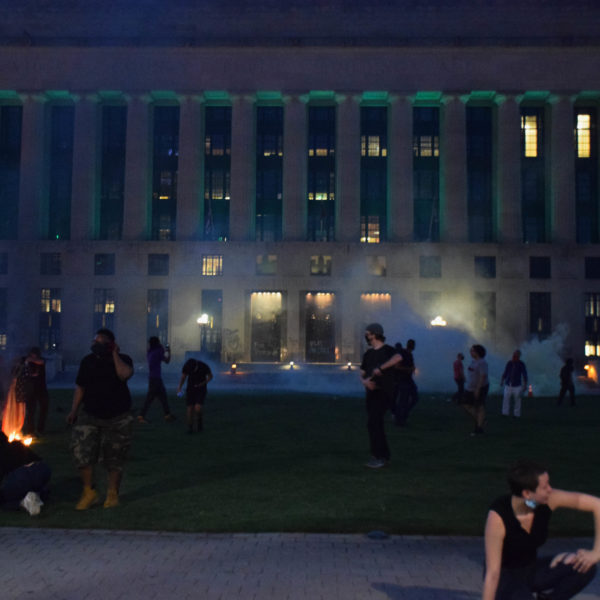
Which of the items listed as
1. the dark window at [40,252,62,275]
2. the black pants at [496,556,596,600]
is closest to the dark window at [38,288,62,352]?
the dark window at [40,252,62,275]

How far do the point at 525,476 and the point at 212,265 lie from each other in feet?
142

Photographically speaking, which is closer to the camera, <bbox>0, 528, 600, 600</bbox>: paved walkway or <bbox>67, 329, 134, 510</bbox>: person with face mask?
<bbox>0, 528, 600, 600</bbox>: paved walkway

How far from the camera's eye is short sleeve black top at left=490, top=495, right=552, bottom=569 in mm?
4078

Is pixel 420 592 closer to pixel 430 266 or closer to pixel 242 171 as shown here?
pixel 430 266

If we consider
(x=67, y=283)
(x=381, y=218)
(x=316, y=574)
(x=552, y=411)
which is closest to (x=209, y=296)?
(x=67, y=283)

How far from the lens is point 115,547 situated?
21.7 ft

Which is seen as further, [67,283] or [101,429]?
[67,283]

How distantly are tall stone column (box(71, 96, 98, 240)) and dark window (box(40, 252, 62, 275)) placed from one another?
5.96 ft

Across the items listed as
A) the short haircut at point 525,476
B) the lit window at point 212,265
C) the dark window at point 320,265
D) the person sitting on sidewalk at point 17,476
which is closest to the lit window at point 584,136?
the dark window at point 320,265

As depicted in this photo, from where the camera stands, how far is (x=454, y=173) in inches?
1837

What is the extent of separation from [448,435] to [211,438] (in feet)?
17.7

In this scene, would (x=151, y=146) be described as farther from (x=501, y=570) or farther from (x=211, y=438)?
(x=501, y=570)

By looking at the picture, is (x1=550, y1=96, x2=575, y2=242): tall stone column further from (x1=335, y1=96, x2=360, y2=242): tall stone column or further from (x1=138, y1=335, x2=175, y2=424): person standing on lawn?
(x1=138, y1=335, x2=175, y2=424): person standing on lawn

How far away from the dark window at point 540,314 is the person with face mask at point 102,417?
42.1 m
